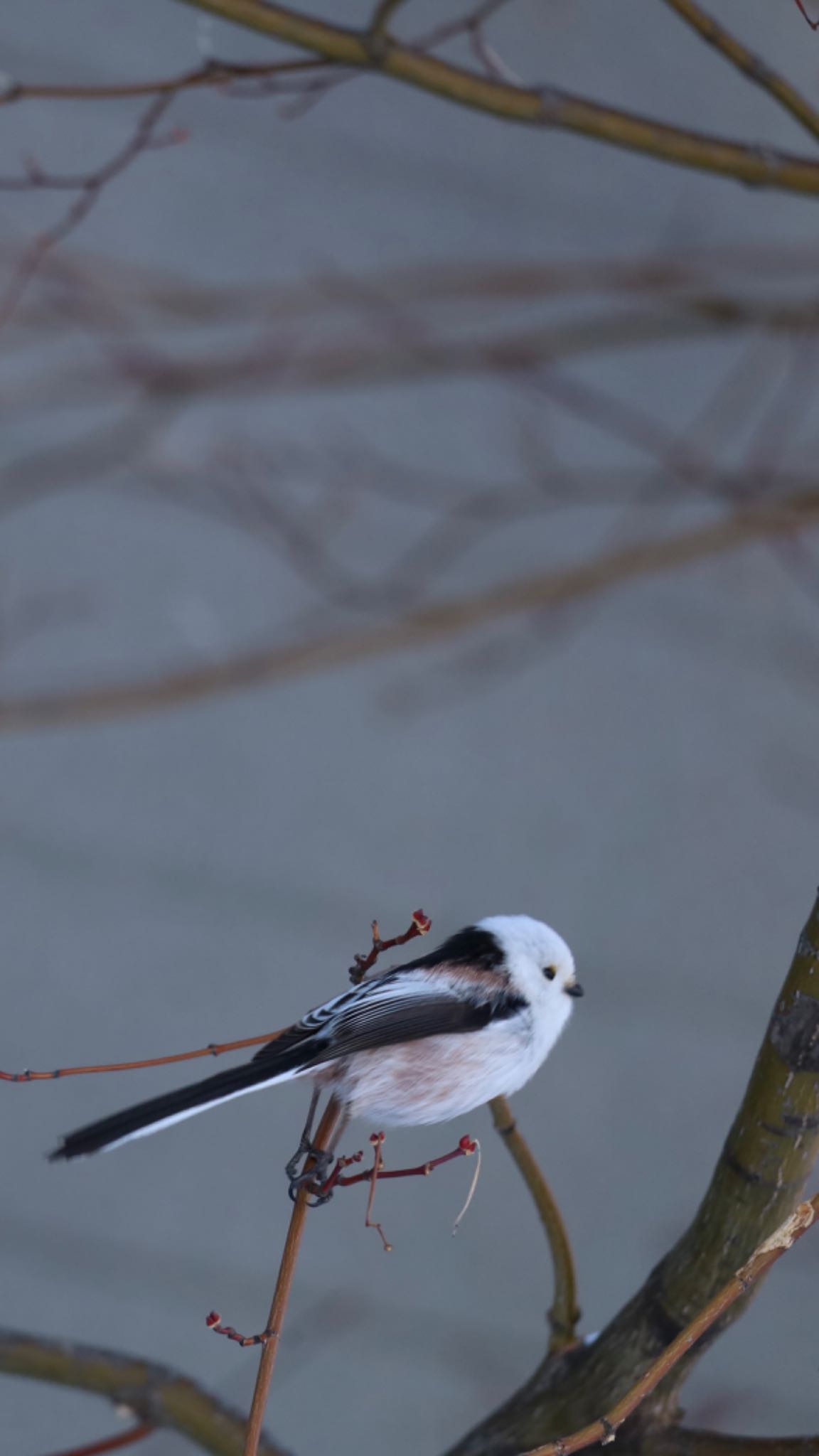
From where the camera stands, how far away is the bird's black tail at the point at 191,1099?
463mm

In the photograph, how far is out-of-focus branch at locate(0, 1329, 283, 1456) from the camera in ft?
1.91

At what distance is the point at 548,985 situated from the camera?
656 millimetres

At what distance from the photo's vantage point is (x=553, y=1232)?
0.60 meters

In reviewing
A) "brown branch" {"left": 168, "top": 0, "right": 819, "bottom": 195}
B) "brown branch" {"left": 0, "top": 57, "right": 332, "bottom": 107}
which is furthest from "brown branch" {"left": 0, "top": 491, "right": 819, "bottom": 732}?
"brown branch" {"left": 0, "top": 57, "right": 332, "bottom": 107}

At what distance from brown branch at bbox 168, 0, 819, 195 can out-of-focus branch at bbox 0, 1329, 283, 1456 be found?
0.67 m

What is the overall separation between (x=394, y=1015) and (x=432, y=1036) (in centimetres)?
2

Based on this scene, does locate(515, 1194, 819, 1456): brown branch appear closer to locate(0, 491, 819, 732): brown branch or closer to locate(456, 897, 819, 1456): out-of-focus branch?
locate(456, 897, 819, 1456): out-of-focus branch

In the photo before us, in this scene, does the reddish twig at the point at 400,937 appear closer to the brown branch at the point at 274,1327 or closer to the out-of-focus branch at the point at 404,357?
the brown branch at the point at 274,1327

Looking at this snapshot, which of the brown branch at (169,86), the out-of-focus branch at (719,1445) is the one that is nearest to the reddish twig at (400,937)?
the out-of-focus branch at (719,1445)

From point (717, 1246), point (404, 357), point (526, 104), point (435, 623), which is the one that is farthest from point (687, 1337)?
point (404, 357)

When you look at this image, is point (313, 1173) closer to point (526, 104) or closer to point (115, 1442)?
point (115, 1442)

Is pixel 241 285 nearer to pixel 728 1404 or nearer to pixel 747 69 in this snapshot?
pixel 747 69

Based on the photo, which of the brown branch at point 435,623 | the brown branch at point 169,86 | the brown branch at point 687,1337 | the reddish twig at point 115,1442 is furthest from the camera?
the brown branch at point 435,623

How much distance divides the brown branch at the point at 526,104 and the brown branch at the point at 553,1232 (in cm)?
54
